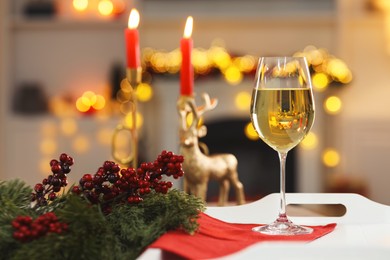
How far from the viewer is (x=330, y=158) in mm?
4266

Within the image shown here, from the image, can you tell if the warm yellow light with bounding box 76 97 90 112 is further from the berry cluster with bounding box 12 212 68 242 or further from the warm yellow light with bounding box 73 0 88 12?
the berry cluster with bounding box 12 212 68 242

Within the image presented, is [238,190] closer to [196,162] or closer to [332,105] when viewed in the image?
[196,162]

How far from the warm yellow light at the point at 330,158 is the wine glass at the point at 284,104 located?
10.9ft

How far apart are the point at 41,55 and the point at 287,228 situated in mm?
3772

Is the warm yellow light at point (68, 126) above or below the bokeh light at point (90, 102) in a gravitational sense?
below

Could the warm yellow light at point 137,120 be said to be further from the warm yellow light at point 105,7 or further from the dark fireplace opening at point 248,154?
the warm yellow light at point 105,7

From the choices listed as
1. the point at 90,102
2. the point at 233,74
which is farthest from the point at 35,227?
the point at 90,102

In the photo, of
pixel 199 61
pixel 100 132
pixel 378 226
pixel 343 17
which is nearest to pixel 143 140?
pixel 100 132

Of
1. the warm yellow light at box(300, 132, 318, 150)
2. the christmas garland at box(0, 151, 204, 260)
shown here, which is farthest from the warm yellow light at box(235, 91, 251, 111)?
the christmas garland at box(0, 151, 204, 260)

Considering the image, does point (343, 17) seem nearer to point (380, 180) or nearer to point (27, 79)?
point (380, 180)

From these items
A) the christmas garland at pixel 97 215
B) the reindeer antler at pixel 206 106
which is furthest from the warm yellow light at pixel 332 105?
the christmas garland at pixel 97 215

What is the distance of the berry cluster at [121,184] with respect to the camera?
0.84 meters

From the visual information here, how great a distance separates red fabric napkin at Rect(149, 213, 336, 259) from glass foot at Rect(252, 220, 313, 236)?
1 centimetres

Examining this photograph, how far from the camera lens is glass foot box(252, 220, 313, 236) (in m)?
0.90
